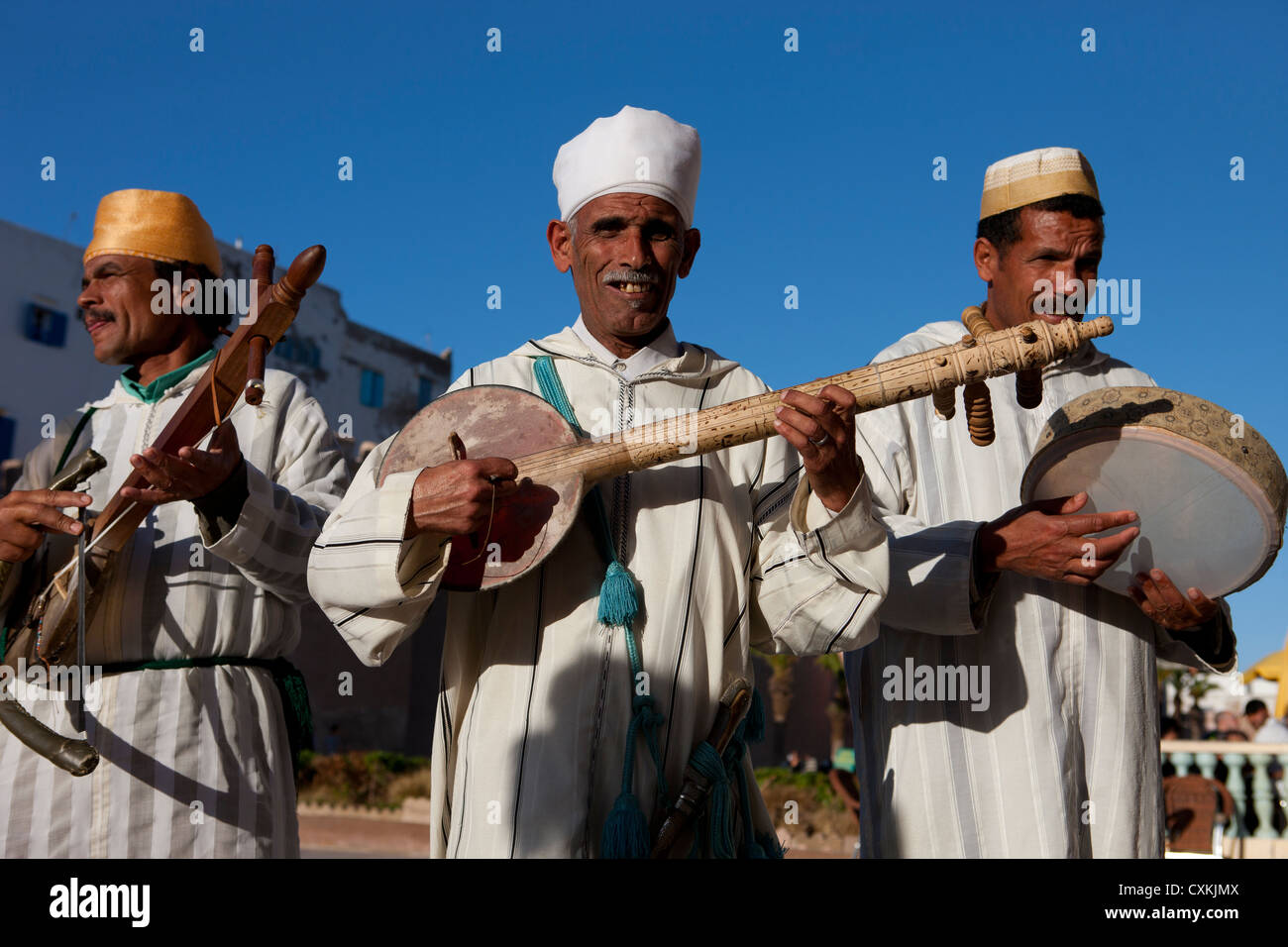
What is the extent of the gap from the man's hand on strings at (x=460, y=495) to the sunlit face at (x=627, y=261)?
58cm

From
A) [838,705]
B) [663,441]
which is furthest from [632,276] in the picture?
[838,705]

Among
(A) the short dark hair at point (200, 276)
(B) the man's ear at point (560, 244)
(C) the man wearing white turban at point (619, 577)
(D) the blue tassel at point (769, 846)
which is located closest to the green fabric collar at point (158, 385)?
(A) the short dark hair at point (200, 276)

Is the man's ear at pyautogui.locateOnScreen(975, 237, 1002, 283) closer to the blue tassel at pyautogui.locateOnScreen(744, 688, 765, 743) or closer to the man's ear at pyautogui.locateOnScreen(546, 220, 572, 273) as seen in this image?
the man's ear at pyautogui.locateOnScreen(546, 220, 572, 273)

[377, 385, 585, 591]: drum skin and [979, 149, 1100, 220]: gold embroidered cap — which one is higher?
[979, 149, 1100, 220]: gold embroidered cap

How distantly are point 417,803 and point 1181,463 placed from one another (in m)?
14.9

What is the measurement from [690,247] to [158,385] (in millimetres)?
1527

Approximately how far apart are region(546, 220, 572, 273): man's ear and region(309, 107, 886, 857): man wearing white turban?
6 centimetres

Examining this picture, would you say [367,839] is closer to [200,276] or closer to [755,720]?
[200,276]

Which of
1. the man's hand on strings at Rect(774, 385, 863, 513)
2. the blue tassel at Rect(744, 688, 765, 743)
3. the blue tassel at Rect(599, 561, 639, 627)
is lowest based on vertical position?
the blue tassel at Rect(744, 688, 765, 743)

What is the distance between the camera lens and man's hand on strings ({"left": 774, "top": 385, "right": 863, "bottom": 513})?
253 cm

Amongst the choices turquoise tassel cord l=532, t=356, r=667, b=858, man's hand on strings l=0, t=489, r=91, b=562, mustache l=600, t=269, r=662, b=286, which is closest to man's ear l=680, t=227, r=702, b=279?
mustache l=600, t=269, r=662, b=286

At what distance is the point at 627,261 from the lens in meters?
2.90

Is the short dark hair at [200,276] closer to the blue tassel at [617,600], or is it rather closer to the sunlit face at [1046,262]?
the blue tassel at [617,600]
